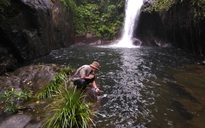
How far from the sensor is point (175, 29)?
16797 mm

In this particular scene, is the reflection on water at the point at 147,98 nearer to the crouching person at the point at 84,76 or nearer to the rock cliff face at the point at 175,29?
the crouching person at the point at 84,76

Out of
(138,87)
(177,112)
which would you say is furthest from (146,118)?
(138,87)

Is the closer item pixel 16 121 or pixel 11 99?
pixel 16 121

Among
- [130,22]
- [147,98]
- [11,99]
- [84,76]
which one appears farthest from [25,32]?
[130,22]

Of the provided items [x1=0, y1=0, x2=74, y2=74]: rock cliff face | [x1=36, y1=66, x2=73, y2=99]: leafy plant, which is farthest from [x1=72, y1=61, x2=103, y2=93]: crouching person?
[x1=0, y1=0, x2=74, y2=74]: rock cliff face

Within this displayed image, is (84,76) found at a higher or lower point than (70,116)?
higher

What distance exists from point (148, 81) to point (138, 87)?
98 cm

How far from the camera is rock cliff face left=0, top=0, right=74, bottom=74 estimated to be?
347 inches

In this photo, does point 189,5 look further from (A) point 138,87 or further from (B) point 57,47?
(B) point 57,47

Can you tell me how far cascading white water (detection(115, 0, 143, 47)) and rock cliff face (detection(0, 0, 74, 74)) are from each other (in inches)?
407

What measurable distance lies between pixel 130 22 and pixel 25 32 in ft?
51.8

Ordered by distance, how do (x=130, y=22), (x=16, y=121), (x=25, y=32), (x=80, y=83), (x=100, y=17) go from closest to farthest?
(x=16, y=121) → (x=80, y=83) → (x=25, y=32) → (x=130, y=22) → (x=100, y=17)

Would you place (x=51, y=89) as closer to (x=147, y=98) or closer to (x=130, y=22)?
(x=147, y=98)

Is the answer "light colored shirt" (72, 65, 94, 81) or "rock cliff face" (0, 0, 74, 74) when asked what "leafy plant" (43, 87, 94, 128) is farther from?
"rock cliff face" (0, 0, 74, 74)
